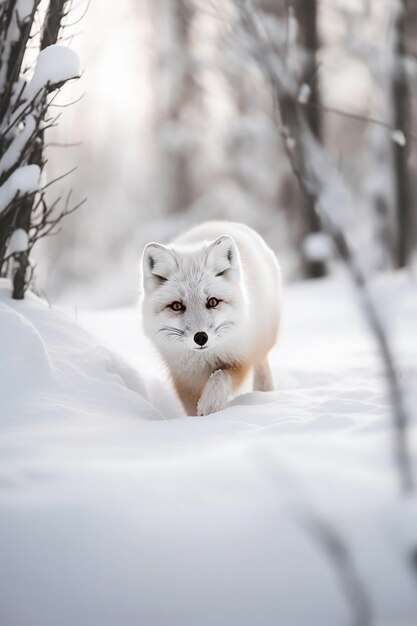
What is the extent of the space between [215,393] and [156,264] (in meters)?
Result: 0.88

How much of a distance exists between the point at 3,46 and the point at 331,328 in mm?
4920

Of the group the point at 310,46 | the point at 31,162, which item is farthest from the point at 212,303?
the point at 310,46

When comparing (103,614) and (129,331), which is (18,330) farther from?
(129,331)

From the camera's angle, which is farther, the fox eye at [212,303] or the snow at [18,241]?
the snow at [18,241]

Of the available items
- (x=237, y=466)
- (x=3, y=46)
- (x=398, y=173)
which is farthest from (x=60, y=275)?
(x=237, y=466)

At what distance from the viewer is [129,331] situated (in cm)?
673

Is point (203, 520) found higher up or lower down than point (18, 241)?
lower down

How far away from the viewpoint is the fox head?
4.05 meters

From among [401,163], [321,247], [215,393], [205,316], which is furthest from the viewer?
[401,163]

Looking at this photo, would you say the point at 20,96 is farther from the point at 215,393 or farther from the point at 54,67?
the point at 215,393

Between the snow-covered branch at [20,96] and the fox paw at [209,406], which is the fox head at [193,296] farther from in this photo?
the snow-covered branch at [20,96]

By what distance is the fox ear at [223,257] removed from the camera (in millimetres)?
4266

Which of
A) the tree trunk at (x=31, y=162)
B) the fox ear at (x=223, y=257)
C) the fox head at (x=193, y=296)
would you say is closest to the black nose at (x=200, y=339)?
the fox head at (x=193, y=296)

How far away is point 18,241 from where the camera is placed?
4418mm
